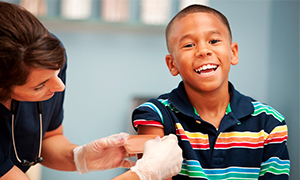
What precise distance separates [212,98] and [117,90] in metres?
1.54

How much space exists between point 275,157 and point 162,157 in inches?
15.8

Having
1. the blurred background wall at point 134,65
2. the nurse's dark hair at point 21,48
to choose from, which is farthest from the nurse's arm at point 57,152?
the blurred background wall at point 134,65

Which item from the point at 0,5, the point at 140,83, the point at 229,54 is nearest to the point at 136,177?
the point at 229,54

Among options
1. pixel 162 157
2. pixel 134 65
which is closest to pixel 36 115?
pixel 162 157

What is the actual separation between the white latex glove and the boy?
0.24ft

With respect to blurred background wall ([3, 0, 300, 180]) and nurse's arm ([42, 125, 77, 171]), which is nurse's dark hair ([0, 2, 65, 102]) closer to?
nurse's arm ([42, 125, 77, 171])

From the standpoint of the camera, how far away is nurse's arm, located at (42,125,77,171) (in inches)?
54.9

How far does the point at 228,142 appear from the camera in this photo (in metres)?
1.12

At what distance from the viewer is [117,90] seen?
268 cm

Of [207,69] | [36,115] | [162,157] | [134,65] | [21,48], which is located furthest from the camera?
[134,65]

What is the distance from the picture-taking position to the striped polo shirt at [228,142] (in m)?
1.09

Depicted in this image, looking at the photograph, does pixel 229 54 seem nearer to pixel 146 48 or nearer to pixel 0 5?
pixel 0 5

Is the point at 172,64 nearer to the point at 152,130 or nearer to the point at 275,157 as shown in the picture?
the point at 152,130

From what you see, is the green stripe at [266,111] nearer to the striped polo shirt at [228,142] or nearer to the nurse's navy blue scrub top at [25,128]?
the striped polo shirt at [228,142]
